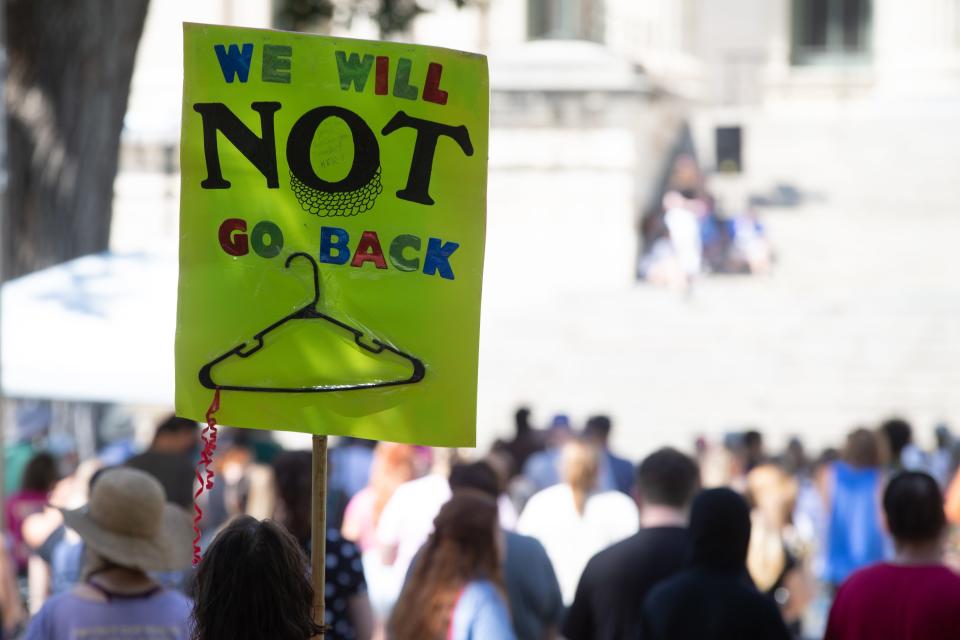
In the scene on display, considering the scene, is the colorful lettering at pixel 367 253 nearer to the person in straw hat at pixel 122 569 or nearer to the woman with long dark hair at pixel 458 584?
the person in straw hat at pixel 122 569

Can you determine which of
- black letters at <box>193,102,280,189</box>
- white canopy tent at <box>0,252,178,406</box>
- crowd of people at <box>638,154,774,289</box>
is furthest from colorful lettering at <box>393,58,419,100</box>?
crowd of people at <box>638,154,774,289</box>

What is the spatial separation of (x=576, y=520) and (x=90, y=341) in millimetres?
3131

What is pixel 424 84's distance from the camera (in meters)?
4.58

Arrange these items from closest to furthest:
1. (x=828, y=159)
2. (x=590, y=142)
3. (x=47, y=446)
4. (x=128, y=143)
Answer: (x=47, y=446) → (x=590, y=142) → (x=128, y=143) → (x=828, y=159)

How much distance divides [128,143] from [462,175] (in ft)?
74.2

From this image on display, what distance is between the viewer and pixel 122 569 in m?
5.19

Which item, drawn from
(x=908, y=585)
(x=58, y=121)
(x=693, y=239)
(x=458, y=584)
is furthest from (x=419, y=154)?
(x=693, y=239)

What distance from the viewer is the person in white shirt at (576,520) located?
8.10 metres

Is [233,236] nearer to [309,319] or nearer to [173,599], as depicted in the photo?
[309,319]

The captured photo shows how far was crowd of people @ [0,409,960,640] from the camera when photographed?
4922 mm

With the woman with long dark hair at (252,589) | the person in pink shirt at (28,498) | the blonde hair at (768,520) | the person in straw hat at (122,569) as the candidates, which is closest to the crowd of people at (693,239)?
the blonde hair at (768,520)

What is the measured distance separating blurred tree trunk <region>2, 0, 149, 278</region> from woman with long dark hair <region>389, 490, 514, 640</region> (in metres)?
7.66

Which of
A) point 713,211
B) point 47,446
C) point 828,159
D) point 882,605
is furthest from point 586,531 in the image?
point 828,159

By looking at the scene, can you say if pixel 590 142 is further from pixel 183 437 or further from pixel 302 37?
pixel 302 37
